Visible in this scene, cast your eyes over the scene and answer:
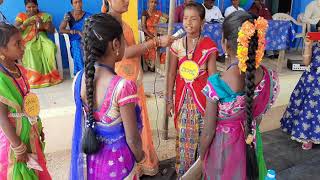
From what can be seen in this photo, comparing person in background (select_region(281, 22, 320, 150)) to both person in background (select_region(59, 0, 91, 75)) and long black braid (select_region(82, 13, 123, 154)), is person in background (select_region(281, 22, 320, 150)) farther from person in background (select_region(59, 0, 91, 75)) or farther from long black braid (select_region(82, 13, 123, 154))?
person in background (select_region(59, 0, 91, 75))

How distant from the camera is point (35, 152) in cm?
189

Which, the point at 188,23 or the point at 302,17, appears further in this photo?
the point at 302,17

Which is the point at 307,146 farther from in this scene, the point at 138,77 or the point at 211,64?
the point at 138,77

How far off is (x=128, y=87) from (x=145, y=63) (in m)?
4.61

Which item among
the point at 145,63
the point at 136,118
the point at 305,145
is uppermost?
the point at 136,118

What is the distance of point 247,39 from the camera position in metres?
1.50

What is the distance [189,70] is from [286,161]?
1.48 meters

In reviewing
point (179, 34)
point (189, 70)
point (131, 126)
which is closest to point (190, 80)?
point (189, 70)

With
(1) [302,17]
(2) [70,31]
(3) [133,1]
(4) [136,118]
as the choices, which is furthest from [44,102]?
(1) [302,17]

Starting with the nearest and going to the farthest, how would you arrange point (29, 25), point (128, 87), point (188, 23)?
1. point (128, 87)
2. point (188, 23)
3. point (29, 25)

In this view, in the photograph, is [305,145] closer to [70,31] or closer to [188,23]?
[188,23]

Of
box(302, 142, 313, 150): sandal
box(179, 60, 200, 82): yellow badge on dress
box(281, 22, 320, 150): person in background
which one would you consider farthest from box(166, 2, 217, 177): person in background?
box(302, 142, 313, 150): sandal

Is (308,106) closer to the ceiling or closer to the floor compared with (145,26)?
closer to the floor

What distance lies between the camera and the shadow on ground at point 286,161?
108 inches
